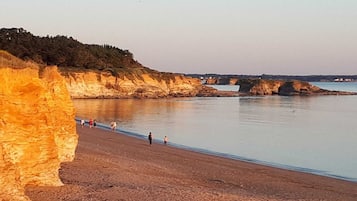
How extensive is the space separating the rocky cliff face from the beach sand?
6433 centimetres

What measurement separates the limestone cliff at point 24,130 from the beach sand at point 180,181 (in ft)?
1.71

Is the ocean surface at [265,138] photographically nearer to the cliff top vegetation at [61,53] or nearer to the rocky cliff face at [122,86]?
the rocky cliff face at [122,86]

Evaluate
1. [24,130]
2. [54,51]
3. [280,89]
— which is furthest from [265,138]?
[280,89]

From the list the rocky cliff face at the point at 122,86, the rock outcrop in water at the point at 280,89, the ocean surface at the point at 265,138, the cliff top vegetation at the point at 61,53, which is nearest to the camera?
the ocean surface at the point at 265,138

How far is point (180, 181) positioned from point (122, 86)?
82186 mm

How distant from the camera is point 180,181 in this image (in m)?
16.7

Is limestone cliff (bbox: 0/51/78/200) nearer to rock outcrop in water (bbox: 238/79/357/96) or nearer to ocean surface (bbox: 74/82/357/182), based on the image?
ocean surface (bbox: 74/82/357/182)

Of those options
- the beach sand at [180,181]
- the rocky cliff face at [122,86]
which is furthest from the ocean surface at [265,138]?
the rocky cliff face at [122,86]

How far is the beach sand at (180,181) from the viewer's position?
12.5 meters

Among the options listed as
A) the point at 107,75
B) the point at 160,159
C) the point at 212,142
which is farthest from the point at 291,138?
the point at 107,75

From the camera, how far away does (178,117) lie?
5797 centimetres

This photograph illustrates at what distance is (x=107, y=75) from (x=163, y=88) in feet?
52.8

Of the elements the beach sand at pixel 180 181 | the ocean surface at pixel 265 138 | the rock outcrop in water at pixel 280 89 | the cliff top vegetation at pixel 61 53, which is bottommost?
the ocean surface at pixel 265 138

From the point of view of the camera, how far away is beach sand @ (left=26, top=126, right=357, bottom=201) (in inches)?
494
